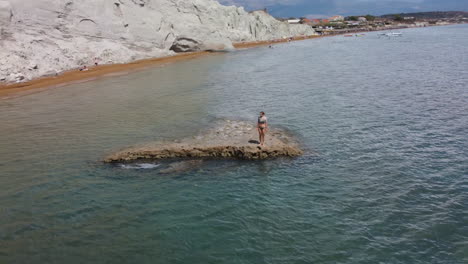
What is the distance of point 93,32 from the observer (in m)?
50.6

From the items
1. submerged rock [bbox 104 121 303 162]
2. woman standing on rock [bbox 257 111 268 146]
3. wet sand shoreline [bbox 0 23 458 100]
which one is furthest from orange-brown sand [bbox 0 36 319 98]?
woman standing on rock [bbox 257 111 268 146]

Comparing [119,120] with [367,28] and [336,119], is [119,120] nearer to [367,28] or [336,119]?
[336,119]

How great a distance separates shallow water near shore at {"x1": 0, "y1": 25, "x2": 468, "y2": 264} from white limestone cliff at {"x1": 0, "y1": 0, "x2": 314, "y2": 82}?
44.6ft

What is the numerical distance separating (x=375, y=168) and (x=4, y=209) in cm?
1572

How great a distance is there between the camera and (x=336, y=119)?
24844 mm

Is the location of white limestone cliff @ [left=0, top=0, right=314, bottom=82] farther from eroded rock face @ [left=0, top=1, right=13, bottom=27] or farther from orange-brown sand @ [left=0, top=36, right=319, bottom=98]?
orange-brown sand @ [left=0, top=36, right=319, bottom=98]

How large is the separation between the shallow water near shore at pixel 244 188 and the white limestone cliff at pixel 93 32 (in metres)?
13.6

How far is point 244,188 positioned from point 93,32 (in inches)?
1710

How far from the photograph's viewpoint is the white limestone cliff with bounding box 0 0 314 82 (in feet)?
134

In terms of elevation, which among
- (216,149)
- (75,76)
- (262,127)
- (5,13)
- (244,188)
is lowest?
(244,188)

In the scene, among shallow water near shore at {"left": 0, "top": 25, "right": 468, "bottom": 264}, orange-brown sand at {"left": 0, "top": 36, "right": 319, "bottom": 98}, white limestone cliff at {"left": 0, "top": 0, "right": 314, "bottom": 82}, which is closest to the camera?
shallow water near shore at {"left": 0, "top": 25, "right": 468, "bottom": 264}

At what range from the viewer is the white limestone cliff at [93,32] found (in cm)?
4088

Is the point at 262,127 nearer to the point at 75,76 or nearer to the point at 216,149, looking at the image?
the point at 216,149

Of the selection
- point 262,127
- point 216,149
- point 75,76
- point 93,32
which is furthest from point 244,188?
point 93,32
